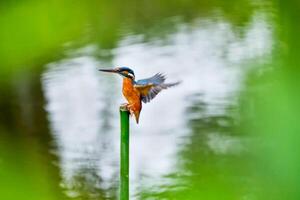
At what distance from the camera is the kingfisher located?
0.97 m

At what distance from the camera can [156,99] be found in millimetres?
2396

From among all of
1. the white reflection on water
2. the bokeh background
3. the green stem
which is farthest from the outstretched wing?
the white reflection on water

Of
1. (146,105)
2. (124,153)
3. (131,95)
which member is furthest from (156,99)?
(124,153)

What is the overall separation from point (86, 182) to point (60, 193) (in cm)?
8

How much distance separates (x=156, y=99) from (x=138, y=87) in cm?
141

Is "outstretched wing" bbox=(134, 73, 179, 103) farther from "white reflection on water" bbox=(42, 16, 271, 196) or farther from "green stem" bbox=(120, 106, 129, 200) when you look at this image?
"white reflection on water" bbox=(42, 16, 271, 196)

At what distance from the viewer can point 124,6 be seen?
330 cm

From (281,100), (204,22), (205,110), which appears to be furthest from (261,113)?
(204,22)

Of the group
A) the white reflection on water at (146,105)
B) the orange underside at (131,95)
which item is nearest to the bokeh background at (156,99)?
the white reflection on water at (146,105)

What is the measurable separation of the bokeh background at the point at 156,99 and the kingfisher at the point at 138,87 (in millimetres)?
694

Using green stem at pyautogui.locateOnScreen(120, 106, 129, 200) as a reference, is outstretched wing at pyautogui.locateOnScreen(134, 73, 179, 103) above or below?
above

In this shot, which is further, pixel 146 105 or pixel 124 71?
pixel 146 105

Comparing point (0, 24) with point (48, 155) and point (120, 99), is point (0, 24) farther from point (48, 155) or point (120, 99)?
point (48, 155)

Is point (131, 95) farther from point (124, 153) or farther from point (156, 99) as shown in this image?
point (156, 99)
